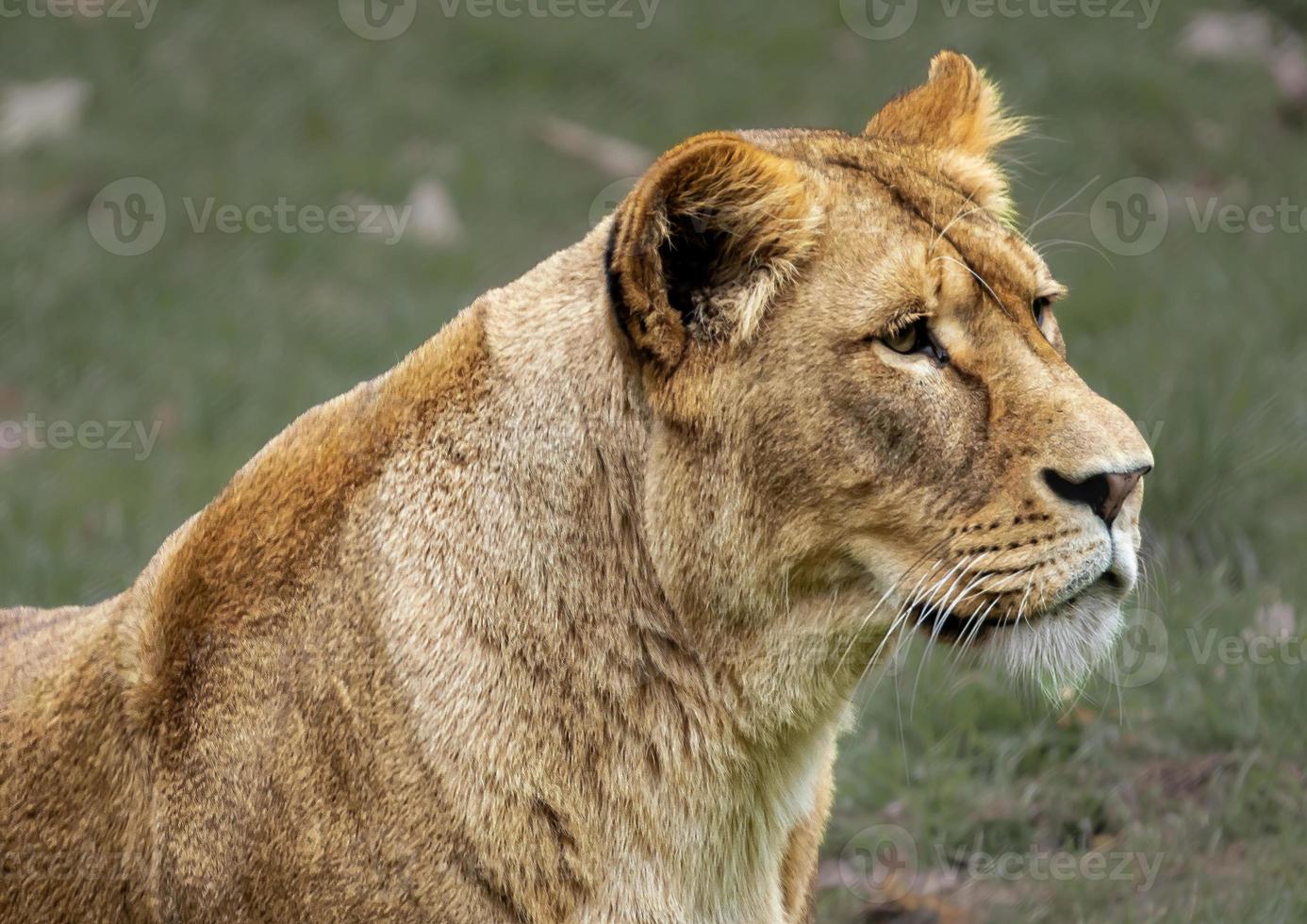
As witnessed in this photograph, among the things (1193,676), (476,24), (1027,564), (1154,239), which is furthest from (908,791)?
(476,24)

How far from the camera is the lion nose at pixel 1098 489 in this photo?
2.85m

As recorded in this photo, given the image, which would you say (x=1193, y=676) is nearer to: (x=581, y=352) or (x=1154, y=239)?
(x=581, y=352)

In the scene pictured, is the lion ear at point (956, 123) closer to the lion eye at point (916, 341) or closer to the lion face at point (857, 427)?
the lion face at point (857, 427)

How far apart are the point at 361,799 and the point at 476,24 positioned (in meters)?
8.92

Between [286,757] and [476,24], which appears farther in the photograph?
[476,24]

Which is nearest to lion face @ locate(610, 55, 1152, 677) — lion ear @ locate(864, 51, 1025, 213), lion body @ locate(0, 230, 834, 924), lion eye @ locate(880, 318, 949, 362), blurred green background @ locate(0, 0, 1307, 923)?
lion eye @ locate(880, 318, 949, 362)

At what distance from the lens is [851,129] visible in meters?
9.96

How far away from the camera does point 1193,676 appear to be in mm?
4938

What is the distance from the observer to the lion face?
9.46ft

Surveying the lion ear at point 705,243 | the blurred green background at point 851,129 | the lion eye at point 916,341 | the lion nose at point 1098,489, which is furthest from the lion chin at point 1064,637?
the blurred green background at point 851,129

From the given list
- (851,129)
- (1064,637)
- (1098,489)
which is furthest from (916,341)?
(851,129)

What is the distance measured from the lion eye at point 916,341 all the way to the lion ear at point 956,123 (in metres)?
0.58

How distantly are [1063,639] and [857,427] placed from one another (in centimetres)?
54

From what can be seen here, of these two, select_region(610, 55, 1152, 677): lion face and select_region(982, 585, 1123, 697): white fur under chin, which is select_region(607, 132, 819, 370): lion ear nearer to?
select_region(610, 55, 1152, 677): lion face
